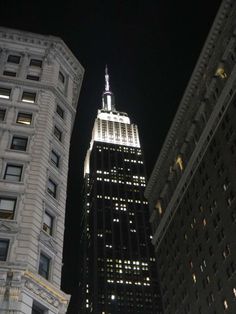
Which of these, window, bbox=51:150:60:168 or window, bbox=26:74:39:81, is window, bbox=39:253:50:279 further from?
window, bbox=26:74:39:81

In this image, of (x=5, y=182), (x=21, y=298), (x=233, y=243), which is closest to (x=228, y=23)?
(x=233, y=243)

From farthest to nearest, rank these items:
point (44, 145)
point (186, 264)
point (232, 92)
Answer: point (186, 264)
point (232, 92)
point (44, 145)

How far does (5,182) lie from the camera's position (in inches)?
1420

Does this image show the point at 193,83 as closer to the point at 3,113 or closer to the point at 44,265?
the point at 3,113

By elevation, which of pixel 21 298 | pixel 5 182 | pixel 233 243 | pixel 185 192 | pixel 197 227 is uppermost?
pixel 185 192

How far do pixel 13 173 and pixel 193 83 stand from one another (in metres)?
75.5

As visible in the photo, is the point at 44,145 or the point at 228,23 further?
the point at 228,23

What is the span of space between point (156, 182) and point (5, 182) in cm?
Answer: 9444

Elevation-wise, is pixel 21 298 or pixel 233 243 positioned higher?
pixel 233 243

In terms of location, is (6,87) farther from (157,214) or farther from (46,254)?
(157,214)

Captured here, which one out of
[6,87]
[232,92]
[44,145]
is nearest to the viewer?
[44,145]

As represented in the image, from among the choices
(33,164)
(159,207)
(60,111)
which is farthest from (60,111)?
(159,207)

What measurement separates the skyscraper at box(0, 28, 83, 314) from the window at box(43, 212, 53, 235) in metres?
0.08

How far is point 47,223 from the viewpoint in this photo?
118ft
